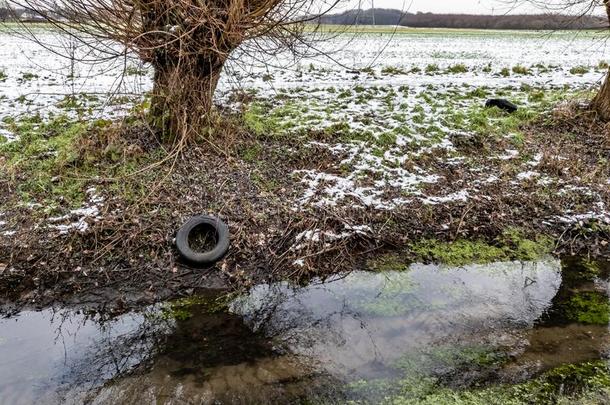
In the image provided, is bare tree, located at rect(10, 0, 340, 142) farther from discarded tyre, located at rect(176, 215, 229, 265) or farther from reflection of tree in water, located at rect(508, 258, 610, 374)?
reflection of tree in water, located at rect(508, 258, 610, 374)

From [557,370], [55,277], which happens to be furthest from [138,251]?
[557,370]

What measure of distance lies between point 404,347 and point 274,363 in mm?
1213

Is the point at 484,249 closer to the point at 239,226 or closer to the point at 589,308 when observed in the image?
the point at 589,308

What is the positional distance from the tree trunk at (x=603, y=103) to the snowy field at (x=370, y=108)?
3.35ft

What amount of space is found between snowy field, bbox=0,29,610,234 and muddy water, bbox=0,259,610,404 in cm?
161

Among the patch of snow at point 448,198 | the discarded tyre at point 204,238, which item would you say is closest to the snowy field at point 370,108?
the patch of snow at point 448,198

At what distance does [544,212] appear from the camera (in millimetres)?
6445

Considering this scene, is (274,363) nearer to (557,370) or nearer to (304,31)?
(557,370)

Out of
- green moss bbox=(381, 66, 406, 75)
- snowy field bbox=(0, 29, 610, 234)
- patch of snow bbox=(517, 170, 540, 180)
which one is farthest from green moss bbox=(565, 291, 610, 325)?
green moss bbox=(381, 66, 406, 75)

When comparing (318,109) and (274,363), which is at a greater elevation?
(318,109)

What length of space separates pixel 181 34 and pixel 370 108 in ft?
15.9

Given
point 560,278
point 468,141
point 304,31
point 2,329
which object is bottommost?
point 2,329

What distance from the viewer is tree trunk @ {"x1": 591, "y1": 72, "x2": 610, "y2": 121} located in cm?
913

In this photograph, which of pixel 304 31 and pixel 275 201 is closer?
pixel 275 201
